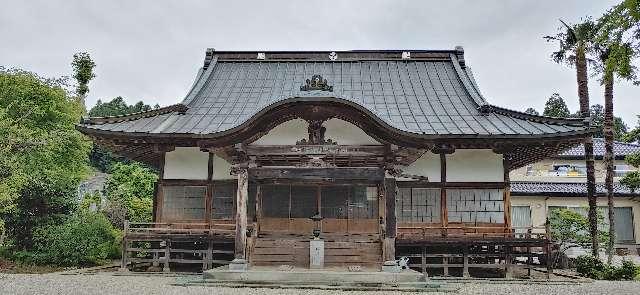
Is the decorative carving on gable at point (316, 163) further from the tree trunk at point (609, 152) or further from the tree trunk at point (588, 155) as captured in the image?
the tree trunk at point (609, 152)

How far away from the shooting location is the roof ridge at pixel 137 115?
1505cm

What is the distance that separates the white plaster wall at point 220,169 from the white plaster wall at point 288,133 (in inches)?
109

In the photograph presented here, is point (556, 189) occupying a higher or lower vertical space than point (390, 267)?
higher

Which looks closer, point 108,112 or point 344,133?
point 344,133

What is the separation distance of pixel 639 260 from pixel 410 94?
15056mm

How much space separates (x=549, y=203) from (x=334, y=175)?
2017 cm

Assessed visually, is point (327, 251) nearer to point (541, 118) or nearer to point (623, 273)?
point (541, 118)

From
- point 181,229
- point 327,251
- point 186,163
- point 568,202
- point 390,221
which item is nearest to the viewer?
point 390,221

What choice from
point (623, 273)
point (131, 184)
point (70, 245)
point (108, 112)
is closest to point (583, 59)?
point (623, 273)

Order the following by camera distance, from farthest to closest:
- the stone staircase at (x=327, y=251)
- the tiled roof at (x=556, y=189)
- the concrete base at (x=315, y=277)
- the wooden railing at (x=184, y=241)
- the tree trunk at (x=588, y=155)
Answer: the tiled roof at (x=556, y=189) < the tree trunk at (x=588, y=155) < the wooden railing at (x=184, y=241) < the stone staircase at (x=327, y=251) < the concrete base at (x=315, y=277)

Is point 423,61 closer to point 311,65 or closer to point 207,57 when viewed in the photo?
point 311,65

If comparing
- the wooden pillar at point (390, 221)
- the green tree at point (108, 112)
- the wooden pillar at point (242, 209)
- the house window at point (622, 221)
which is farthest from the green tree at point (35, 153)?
the green tree at point (108, 112)

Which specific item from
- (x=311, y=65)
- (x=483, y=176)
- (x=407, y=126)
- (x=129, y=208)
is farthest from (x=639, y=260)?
(x=129, y=208)

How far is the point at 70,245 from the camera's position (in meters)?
16.2
